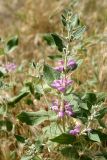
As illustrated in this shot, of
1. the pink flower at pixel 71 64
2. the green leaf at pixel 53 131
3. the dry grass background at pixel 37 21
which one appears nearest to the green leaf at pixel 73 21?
the pink flower at pixel 71 64

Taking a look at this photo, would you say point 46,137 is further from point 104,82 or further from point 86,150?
point 104,82

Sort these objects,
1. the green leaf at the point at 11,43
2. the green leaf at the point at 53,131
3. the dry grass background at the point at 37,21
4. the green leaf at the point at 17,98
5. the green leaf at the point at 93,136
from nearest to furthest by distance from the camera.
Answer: the green leaf at the point at 93,136 < the green leaf at the point at 53,131 < the green leaf at the point at 17,98 < the green leaf at the point at 11,43 < the dry grass background at the point at 37,21

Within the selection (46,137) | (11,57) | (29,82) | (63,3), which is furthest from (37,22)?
(46,137)

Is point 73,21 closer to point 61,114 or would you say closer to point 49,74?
point 49,74

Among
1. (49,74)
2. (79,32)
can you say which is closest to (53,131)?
(49,74)

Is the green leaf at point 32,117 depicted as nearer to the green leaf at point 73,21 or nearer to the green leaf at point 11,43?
the green leaf at point 73,21

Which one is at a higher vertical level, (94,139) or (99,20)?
(99,20)
